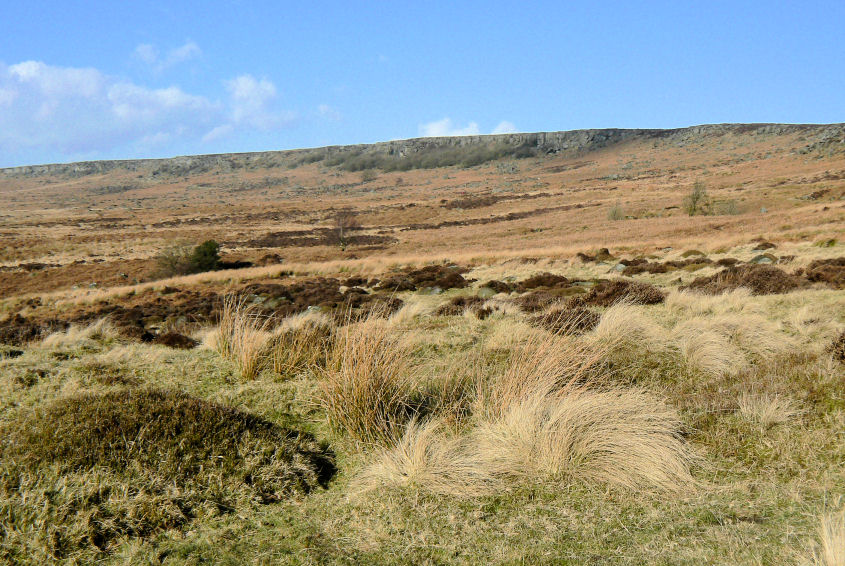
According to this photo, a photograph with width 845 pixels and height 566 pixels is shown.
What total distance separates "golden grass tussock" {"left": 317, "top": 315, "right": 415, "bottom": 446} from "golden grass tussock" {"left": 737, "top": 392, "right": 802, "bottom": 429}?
297 centimetres

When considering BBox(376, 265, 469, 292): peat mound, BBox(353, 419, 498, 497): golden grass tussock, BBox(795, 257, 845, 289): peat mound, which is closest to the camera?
BBox(353, 419, 498, 497): golden grass tussock

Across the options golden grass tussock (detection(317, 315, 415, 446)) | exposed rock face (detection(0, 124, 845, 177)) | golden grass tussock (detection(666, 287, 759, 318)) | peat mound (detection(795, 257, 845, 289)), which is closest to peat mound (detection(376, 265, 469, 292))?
golden grass tussock (detection(666, 287, 759, 318))

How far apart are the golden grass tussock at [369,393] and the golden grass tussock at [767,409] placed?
297 centimetres

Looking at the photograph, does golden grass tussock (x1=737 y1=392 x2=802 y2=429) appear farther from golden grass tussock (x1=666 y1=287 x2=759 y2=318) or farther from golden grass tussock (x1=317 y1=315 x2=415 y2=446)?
golden grass tussock (x1=666 y1=287 x2=759 y2=318)

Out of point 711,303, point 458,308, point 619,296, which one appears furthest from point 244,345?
point 711,303

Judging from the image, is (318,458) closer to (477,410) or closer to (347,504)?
(347,504)

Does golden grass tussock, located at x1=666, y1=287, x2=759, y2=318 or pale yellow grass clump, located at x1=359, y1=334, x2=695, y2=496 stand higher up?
golden grass tussock, located at x1=666, y1=287, x2=759, y2=318

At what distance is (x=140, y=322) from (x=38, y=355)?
9.74 m

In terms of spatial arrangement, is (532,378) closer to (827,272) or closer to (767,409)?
(767,409)

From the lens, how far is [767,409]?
4777 mm

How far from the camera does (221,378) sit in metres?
6.43

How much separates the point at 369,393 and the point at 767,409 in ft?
11.3

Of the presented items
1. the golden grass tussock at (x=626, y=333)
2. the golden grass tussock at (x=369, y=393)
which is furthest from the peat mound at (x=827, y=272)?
the golden grass tussock at (x=369, y=393)

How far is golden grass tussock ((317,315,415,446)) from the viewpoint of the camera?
4863mm
